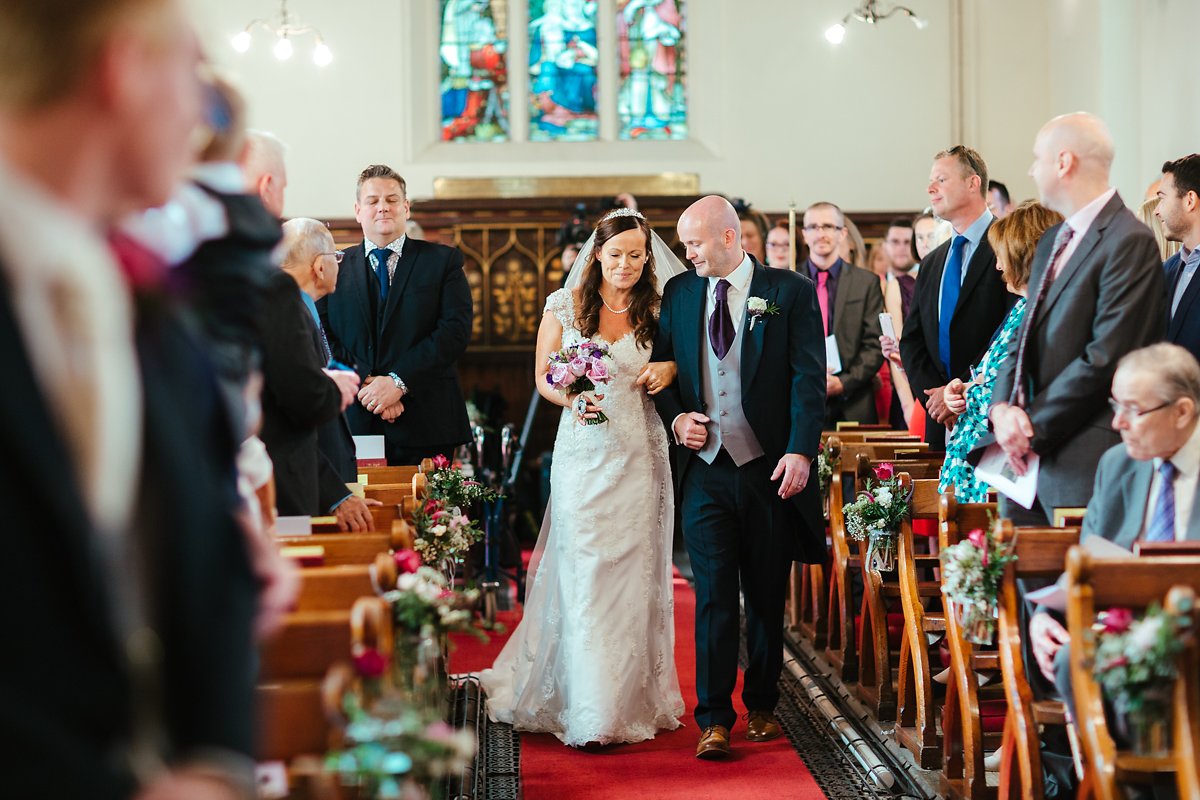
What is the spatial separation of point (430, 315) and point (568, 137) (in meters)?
6.72

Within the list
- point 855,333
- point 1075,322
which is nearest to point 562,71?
point 855,333

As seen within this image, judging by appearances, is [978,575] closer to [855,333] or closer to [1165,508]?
[1165,508]

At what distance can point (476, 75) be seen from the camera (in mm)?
12938

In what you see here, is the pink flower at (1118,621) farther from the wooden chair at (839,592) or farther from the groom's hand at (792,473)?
the wooden chair at (839,592)

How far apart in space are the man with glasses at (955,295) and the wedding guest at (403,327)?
2273 mm

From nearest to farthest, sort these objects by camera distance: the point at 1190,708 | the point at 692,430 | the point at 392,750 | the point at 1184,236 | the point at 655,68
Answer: the point at 392,750 < the point at 1190,708 < the point at 692,430 < the point at 1184,236 < the point at 655,68

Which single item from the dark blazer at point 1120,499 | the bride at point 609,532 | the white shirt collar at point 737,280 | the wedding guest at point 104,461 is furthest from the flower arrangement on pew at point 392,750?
the white shirt collar at point 737,280

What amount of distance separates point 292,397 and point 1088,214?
107 inches

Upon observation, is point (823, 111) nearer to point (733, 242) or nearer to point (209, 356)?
point (733, 242)

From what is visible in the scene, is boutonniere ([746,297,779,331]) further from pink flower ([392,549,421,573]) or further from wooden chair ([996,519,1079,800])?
pink flower ([392,549,421,573])

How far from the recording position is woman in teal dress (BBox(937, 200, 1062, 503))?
507 centimetres

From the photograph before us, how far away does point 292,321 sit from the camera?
370 centimetres

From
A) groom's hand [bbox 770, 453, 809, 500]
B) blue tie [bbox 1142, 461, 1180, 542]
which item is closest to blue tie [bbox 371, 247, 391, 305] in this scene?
groom's hand [bbox 770, 453, 809, 500]

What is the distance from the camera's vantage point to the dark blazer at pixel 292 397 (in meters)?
3.64
